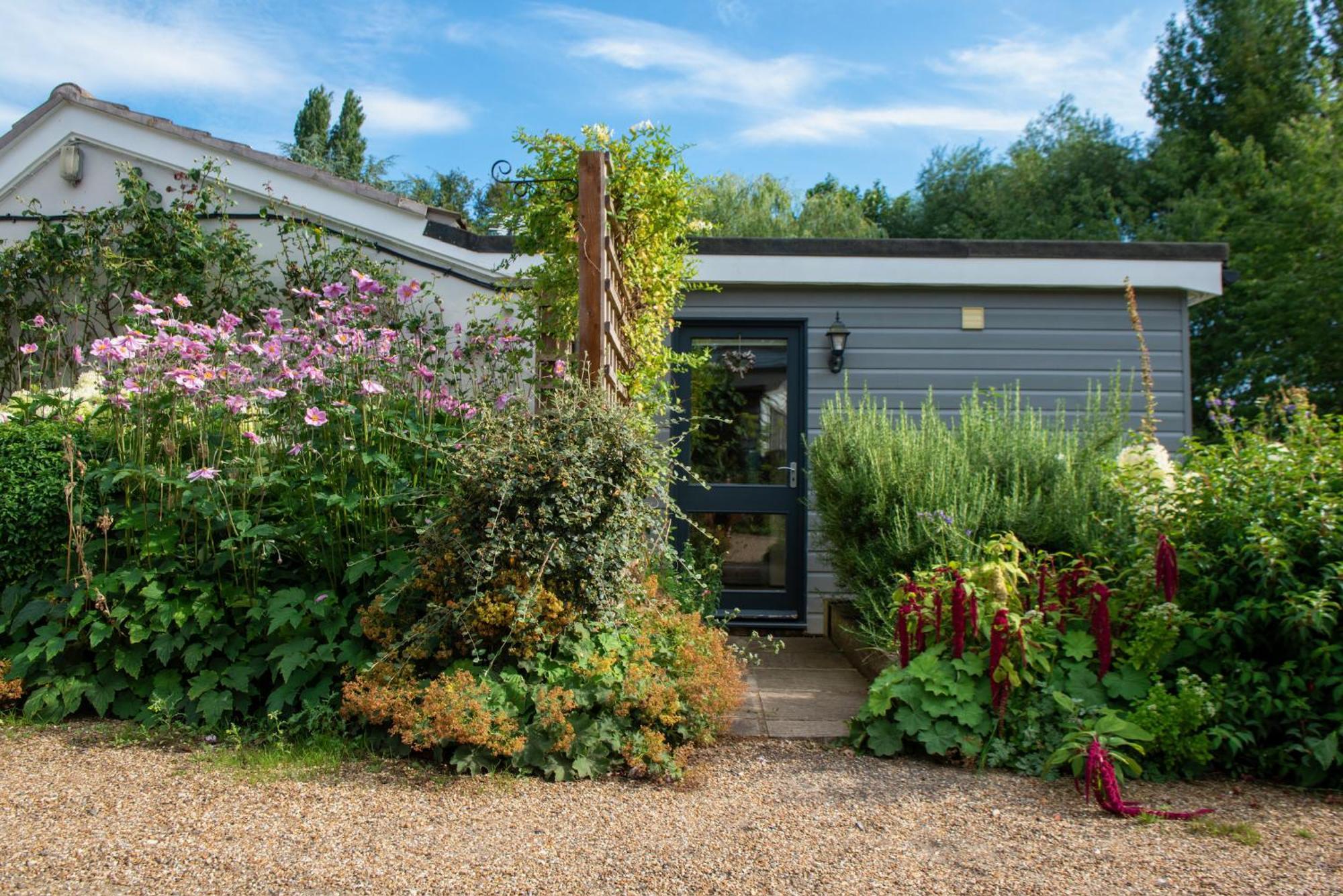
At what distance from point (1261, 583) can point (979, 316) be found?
326 cm

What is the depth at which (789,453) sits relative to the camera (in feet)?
20.4

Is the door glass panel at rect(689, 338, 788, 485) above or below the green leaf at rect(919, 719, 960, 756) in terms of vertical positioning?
above

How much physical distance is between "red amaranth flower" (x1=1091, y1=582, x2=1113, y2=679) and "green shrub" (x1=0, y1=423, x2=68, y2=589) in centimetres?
413

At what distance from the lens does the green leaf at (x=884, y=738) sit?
344cm

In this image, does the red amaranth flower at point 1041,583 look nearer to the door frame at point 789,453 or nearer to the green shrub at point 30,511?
the door frame at point 789,453

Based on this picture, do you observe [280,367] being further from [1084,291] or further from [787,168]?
[787,168]

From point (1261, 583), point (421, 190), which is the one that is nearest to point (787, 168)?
point (421, 190)

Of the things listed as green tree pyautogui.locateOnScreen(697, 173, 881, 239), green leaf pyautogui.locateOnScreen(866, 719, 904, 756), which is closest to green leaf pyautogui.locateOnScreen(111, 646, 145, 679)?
green leaf pyautogui.locateOnScreen(866, 719, 904, 756)

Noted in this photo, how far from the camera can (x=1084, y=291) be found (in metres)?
6.22

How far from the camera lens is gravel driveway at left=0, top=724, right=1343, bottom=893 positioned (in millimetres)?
2385

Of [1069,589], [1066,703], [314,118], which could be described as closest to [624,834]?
[1066,703]

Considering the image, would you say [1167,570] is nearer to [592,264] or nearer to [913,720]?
[913,720]

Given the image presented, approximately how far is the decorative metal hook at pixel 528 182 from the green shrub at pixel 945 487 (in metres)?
2.08

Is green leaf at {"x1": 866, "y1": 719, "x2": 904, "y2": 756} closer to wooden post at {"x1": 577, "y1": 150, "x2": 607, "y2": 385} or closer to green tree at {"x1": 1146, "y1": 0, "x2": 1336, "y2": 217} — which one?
wooden post at {"x1": 577, "y1": 150, "x2": 607, "y2": 385}
